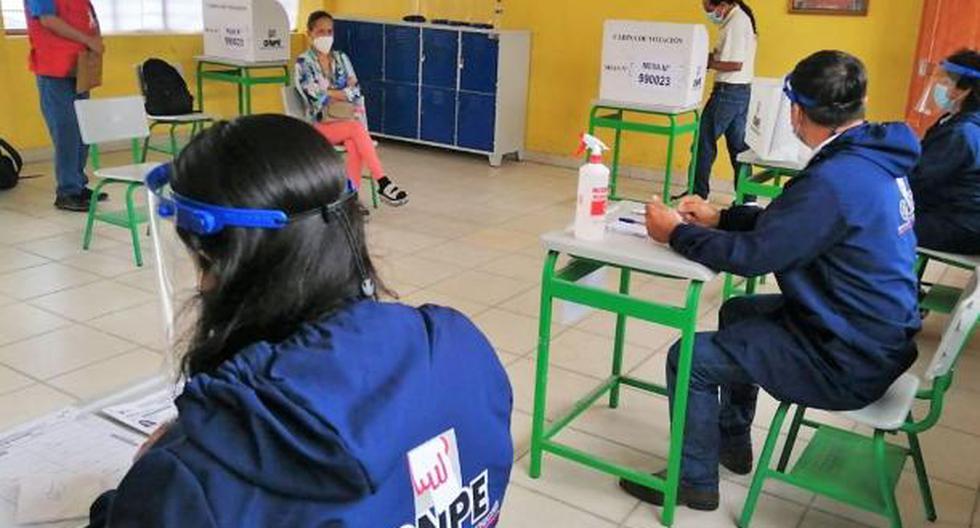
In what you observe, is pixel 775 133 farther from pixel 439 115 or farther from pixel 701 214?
pixel 439 115

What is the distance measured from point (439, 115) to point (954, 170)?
4.23 meters

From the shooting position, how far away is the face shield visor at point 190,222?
901mm

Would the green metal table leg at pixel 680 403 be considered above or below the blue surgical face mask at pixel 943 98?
below

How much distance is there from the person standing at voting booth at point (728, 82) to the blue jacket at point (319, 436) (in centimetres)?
459

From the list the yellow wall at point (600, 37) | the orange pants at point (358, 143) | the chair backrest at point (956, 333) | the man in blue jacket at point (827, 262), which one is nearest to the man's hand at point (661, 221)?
the man in blue jacket at point (827, 262)

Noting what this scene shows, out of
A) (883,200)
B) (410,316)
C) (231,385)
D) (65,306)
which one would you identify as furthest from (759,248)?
(65,306)

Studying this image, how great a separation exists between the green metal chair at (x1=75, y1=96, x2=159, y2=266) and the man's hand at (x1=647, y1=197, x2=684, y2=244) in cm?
253

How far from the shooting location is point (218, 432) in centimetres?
79

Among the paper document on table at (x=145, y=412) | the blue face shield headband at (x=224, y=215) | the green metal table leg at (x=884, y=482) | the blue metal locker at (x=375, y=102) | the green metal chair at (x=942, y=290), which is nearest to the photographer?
the blue face shield headband at (x=224, y=215)

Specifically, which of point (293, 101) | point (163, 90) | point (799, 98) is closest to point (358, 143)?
point (293, 101)

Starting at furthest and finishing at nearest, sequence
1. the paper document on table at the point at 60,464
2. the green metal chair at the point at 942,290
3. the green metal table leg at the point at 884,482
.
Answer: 1. the green metal chair at the point at 942,290
2. the green metal table leg at the point at 884,482
3. the paper document on table at the point at 60,464

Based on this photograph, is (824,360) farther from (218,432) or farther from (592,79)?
(592,79)

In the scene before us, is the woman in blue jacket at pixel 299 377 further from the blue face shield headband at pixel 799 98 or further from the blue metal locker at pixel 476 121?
the blue metal locker at pixel 476 121

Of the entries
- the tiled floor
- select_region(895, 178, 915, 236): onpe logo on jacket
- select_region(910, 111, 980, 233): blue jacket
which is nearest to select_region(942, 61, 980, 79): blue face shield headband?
select_region(910, 111, 980, 233): blue jacket
